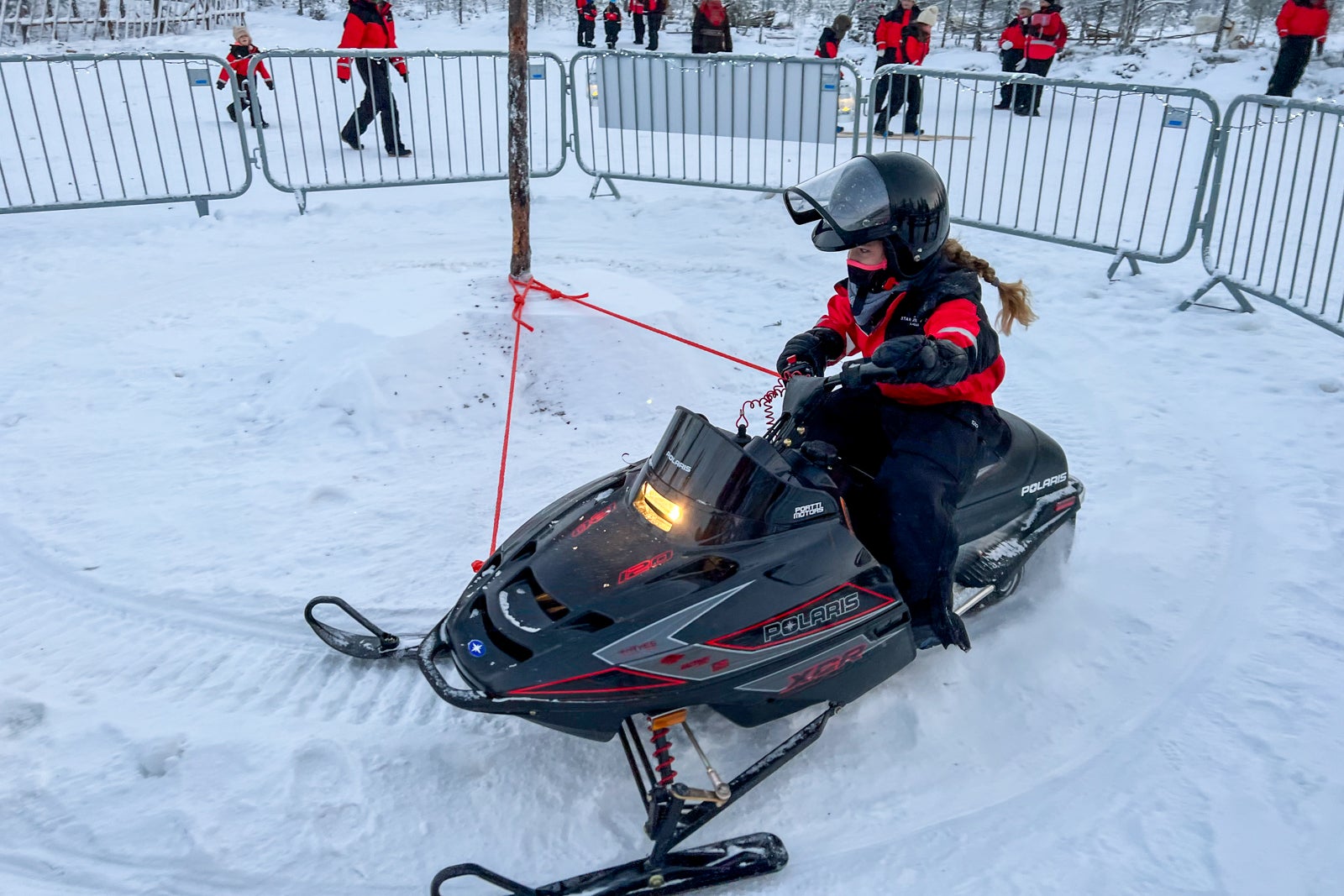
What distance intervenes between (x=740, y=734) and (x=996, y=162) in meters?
9.84

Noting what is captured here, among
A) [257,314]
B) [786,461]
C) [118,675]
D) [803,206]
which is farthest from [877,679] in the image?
[257,314]

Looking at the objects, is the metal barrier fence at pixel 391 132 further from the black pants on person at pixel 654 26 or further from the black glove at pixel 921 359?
the black glove at pixel 921 359

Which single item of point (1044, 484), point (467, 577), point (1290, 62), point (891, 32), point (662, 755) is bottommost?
point (467, 577)

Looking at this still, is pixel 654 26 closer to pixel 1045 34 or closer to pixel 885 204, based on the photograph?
pixel 1045 34

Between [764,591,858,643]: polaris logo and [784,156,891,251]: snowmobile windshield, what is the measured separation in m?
1.06

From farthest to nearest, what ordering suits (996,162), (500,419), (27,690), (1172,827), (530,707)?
(996,162), (500,419), (27,690), (1172,827), (530,707)

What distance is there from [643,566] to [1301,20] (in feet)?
50.1

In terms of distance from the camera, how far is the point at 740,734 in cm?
315

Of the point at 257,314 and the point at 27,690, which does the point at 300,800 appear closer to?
the point at 27,690

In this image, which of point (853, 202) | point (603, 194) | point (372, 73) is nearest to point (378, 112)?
point (372, 73)

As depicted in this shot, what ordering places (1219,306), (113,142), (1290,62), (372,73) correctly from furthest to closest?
(1290,62) < (372,73) < (113,142) < (1219,306)

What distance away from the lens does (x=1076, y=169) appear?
10977 mm

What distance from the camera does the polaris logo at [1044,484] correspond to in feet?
11.7

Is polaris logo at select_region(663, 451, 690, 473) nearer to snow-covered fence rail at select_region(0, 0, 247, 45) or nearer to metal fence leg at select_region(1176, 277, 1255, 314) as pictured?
metal fence leg at select_region(1176, 277, 1255, 314)
